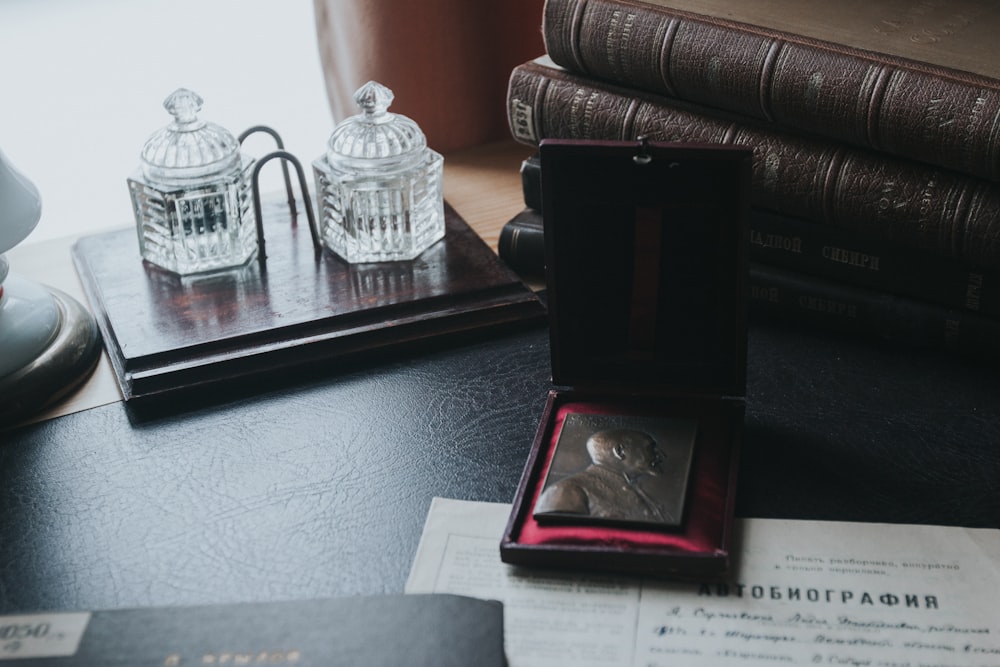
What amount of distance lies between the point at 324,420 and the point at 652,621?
321mm

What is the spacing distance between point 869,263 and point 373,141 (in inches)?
16.7

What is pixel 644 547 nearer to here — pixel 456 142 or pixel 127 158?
pixel 456 142

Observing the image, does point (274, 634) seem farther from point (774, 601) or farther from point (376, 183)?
point (376, 183)

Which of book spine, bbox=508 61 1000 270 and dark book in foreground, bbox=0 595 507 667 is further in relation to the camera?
book spine, bbox=508 61 1000 270

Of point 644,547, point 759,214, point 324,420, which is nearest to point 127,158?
point 324,420

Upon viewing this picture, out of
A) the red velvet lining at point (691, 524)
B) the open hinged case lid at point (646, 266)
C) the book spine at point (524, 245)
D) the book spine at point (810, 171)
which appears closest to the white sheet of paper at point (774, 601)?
the red velvet lining at point (691, 524)

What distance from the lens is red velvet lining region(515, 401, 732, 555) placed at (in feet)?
2.31

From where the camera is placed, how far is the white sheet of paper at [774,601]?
651 mm

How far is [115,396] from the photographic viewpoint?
930 mm

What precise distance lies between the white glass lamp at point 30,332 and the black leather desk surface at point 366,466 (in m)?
0.03

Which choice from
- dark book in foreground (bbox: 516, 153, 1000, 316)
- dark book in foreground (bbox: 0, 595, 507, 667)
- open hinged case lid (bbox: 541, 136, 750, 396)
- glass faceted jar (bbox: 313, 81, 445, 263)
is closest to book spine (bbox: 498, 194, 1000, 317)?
dark book in foreground (bbox: 516, 153, 1000, 316)

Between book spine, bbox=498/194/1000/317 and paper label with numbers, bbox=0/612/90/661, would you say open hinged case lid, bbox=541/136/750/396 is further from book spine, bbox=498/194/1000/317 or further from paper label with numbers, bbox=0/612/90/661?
paper label with numbers, bbox=0/612/90/661

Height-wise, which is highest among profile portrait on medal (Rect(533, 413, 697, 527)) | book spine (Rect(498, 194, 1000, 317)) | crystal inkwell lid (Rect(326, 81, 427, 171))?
crystal inkwell lid (Rect(326, 81, 427, 171))

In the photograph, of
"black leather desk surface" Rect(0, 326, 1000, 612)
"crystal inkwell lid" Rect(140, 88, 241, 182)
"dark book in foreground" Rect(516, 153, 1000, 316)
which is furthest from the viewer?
"crystal inkwell lid" Rect(140, 88, 241, 182)
